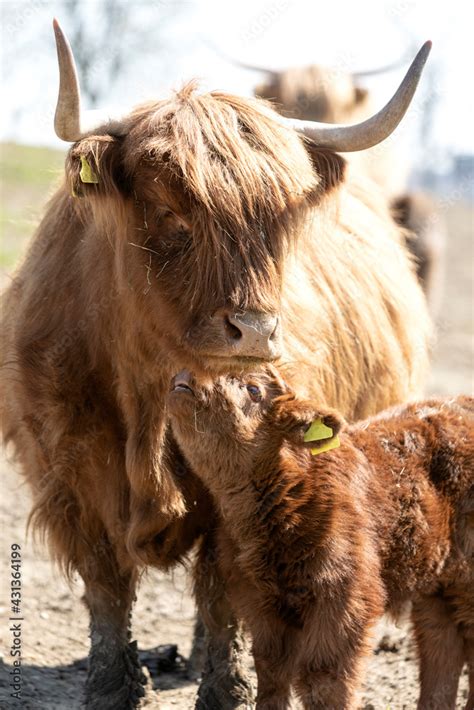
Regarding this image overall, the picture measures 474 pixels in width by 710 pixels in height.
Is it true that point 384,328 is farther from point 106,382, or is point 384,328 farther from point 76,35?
point 76,35

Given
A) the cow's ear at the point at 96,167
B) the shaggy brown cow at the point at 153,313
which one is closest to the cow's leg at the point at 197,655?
the shaggy brown cow at the point at 153,313

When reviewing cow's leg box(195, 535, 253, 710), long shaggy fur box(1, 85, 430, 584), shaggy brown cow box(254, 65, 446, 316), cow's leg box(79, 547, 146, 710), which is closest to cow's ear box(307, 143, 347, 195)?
long shaggy fur box(1, 85, 430, 584)

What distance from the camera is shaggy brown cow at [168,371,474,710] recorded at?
12.2ft

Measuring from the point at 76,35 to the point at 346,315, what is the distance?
10811mm

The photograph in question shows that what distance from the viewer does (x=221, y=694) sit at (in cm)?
472

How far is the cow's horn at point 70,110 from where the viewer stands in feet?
11.7

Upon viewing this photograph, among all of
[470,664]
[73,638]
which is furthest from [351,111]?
[470,664]

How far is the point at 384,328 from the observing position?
6035 mm

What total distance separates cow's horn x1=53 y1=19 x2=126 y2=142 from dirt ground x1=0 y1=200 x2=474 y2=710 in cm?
218

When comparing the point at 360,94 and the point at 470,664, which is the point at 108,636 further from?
the point at 360,94

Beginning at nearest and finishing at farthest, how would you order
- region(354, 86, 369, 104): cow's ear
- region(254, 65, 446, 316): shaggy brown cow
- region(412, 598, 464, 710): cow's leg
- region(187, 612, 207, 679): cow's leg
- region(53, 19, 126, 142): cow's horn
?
region(53, 19, 126, 142): cow's horn
region(412, 598, 464, 710): cow's leg
region(187, 612, 207, 679): cow's leg
region(254, 65, 446, 316): shaggy brown cow
region(354, 86, 369, 104): cow's ear


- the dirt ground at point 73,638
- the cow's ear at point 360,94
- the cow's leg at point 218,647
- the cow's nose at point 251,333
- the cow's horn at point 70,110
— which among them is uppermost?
the cow's horn at point 70,110

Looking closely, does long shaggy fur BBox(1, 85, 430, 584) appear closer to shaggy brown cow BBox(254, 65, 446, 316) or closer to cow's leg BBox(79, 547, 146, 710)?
cow's leg BBox(79, 547, 146, 710)

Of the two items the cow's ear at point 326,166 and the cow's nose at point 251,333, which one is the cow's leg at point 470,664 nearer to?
the cow's nose at point 251,333
